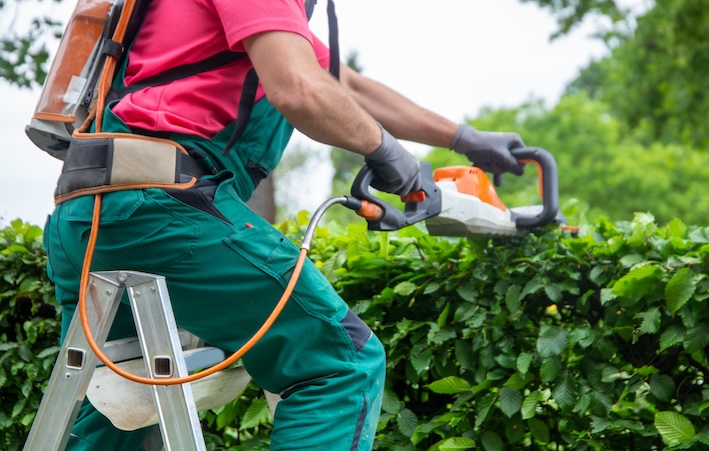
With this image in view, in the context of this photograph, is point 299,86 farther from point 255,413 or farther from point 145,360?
point 255,413

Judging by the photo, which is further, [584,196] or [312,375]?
[584,196]

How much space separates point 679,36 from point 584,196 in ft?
85.2

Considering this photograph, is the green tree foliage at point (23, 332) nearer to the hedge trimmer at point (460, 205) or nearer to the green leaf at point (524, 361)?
the hedge trimmer at point (460, 205)

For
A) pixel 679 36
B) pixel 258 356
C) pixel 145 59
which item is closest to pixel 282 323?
pixel 258 356

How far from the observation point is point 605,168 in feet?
126

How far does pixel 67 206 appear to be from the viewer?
2.03m

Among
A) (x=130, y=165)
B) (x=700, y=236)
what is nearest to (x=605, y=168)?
(x=700, y=236)

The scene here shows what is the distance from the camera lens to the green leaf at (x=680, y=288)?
2295 millimetres

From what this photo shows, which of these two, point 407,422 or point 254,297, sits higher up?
point 254,297

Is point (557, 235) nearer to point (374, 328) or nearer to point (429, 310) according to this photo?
point (429, 310)

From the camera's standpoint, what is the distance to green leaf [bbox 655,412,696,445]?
2291mm

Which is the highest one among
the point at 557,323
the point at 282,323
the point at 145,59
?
the point at 145,59

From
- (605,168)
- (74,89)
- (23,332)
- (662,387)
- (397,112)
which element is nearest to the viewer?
(74,89)

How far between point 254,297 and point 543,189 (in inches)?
48.4
